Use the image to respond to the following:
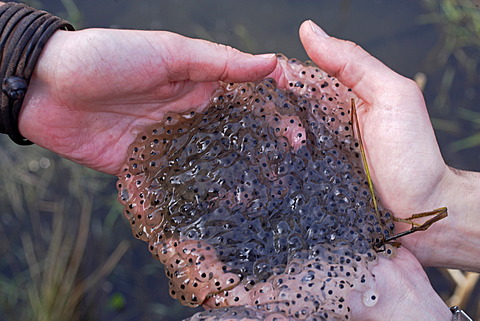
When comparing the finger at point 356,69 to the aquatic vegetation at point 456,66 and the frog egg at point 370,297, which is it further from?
the aquatic vegetation at point 456,66

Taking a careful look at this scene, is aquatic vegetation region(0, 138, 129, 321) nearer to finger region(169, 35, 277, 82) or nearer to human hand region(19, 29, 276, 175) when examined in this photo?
human hand region(19, 29, 276, 175)

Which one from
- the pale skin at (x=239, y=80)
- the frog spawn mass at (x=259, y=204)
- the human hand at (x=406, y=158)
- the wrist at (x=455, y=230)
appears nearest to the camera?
the frog spawn mass at (x=259, y=204)

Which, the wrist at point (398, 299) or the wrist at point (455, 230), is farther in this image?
the wrist at point (455, 230)

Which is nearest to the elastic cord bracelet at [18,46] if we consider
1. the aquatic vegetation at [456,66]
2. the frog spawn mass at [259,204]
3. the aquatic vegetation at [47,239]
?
the frog spawn mass at [259,204]

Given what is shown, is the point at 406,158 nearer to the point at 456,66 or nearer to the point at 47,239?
the point at 456,66

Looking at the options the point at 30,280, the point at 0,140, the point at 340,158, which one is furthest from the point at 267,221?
the point at 0,140

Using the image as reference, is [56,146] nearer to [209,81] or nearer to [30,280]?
[209,81]

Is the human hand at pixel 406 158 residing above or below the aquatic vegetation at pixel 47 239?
above

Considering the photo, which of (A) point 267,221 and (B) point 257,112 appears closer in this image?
(A) point 267,221
